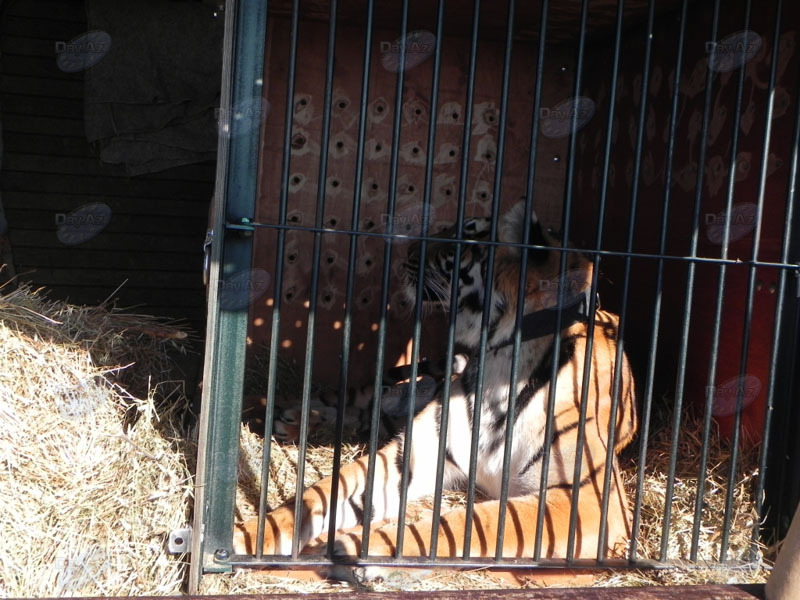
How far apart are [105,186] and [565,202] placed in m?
4.21

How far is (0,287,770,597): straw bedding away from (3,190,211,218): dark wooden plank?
2.72 metres

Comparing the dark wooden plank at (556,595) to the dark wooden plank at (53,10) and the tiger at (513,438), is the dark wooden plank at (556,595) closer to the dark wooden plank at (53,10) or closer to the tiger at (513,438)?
the tiger at (513,438)

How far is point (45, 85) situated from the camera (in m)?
5.57

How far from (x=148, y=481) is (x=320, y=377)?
7.11 feet

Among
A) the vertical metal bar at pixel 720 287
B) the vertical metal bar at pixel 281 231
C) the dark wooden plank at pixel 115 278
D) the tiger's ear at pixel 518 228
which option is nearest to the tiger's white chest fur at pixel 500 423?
the tiger's ear at pixel 518 228

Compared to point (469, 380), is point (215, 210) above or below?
above

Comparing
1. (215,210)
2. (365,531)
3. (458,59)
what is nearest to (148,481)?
(365,531)

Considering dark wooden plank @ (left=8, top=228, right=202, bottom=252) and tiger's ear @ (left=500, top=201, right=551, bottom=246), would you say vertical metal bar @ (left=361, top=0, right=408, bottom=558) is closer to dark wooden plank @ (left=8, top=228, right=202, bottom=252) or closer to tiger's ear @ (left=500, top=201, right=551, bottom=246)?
tiger's ear @ (left=500, top=201, right=551, bottom=246)

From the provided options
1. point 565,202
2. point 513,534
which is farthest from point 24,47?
point 513,534

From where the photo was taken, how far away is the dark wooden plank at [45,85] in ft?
18.2

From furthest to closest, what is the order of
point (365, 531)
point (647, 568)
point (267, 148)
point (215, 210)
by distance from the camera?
point (267, 148)
point (647, 568)
point (365, 531)
point (215, 210)

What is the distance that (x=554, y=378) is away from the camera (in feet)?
8.58

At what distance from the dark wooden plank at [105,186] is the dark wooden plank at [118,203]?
1.1 inches

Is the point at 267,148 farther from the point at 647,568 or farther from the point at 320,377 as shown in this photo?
the point at 647,568
